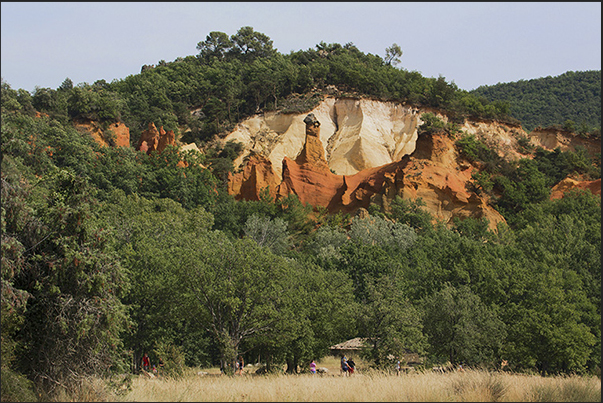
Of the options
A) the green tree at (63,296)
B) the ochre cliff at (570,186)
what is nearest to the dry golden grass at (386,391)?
the green tree at (63,296)

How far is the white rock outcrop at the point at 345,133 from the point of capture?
268 feet

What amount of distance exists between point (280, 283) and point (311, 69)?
238 feet

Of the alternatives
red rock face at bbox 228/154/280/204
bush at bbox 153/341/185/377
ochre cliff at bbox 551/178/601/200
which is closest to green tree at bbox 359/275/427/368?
bush at bbox 153/341/185/377

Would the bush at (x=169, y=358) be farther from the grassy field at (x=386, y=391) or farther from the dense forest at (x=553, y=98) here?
the dense forest at (x=553, y=98)

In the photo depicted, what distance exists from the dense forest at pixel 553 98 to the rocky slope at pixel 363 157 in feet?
135

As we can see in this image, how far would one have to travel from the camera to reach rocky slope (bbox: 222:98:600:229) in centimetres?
6538

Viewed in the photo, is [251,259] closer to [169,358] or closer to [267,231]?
[169,358]

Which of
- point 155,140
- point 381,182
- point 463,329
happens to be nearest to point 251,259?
point 463,329

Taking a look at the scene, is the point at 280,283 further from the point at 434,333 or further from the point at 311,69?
the point at 311,69

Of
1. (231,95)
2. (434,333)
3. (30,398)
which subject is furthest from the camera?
(231,95)

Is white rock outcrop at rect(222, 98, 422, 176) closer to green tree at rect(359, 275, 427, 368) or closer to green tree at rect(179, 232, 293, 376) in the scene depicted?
green tree at rect(359, 275, 427, 368)

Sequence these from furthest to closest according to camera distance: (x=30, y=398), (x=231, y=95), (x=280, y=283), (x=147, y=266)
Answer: (x=231, y=95)
(x=147, y=266)
(x=280, y=283)
(x=30, y=398)

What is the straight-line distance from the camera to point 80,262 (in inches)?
605

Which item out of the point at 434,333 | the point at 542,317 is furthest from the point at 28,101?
the point at 542,317
